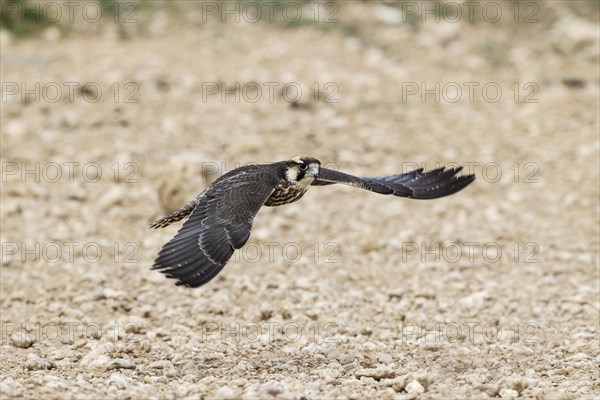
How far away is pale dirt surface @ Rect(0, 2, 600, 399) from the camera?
20.2 ft

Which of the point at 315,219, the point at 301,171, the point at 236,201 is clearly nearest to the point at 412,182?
the point at 301,171

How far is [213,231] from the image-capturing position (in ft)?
19.8

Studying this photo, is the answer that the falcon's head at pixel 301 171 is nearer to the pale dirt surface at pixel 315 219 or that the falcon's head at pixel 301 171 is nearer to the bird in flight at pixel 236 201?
the bird in flight at pixel 236 201

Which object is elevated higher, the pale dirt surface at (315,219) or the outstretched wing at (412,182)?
the outstretched wing at (412,182)

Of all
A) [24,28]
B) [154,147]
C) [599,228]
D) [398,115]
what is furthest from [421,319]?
[24,28]

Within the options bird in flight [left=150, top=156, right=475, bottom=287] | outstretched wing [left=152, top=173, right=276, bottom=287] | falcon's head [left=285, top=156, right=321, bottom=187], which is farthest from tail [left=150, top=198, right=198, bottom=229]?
falcon's head [left=285, top=156, right=321, bottom=187]

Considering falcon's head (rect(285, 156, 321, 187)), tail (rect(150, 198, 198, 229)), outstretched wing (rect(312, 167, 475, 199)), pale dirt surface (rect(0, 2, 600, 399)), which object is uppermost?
falcon's head (rect(285, 156, 321, 187))

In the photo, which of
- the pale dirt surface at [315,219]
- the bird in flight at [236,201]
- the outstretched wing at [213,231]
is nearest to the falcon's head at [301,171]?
the bird in flight at [236,201]

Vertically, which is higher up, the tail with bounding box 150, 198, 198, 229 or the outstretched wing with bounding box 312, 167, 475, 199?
the outstretched wing with bounding box 312, 167, 475, 199

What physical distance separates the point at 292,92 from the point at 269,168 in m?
6.09

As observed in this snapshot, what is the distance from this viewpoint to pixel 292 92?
13.0 m

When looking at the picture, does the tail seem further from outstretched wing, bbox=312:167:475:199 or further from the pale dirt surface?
outstretched wing, bbox=312:167:475:199

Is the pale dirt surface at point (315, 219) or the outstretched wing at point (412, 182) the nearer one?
the pale dirt surface at point (315, 219)

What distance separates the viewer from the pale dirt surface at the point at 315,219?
6168 millimetres
